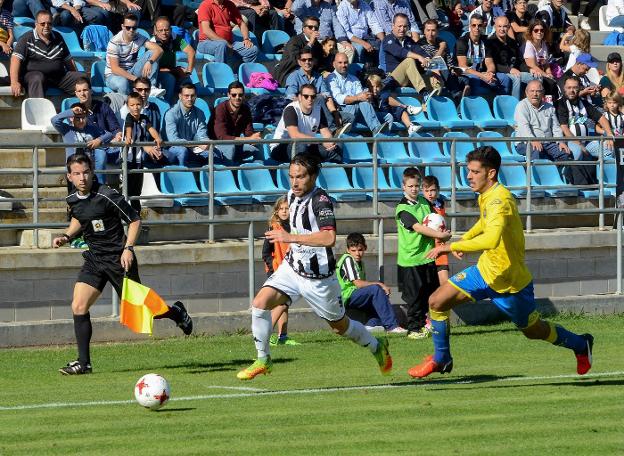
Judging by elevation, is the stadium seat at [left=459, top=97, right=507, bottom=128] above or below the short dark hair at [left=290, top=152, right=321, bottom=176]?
above

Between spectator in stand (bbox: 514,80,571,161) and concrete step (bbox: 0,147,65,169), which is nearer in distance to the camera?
concrete step (bbox: 0,147,65,169)

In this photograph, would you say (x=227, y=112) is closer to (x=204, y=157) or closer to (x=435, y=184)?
(x=204, y=157)

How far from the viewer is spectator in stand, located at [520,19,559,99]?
23844 millimetres

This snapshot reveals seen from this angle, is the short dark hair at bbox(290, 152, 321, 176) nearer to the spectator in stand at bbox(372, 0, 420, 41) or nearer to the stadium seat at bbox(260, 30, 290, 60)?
the stadium seat at bbox(260, 30, 290, 60)

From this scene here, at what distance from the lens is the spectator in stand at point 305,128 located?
61.2ft

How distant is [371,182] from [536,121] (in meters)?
3.28

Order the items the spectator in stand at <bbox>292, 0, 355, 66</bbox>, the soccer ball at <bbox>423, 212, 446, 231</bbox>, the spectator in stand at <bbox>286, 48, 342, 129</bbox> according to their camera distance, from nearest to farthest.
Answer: the soccer ball at <bbox>423, 212, 446, 231</bbox>
the spectator in stand at <bbox>286, 48, 342, 129</bbox>
the spectator in stand at <bbox>292, 0, 355, 66</bbox>

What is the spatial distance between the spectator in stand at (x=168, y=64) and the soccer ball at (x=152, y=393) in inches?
405

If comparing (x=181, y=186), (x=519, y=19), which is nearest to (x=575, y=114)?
(x=519, y=19)

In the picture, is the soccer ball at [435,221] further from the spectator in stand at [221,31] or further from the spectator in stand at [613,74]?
the spectator in stand at [613,74]

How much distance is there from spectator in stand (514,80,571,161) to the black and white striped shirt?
9.67m

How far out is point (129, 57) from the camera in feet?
64.0

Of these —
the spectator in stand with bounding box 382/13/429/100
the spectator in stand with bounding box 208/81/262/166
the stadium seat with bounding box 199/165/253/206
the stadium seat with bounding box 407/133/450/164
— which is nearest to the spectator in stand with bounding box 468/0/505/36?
the spectator in stand with bounding box 382/13/429/100

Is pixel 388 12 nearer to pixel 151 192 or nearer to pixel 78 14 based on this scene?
pixel 78 14
